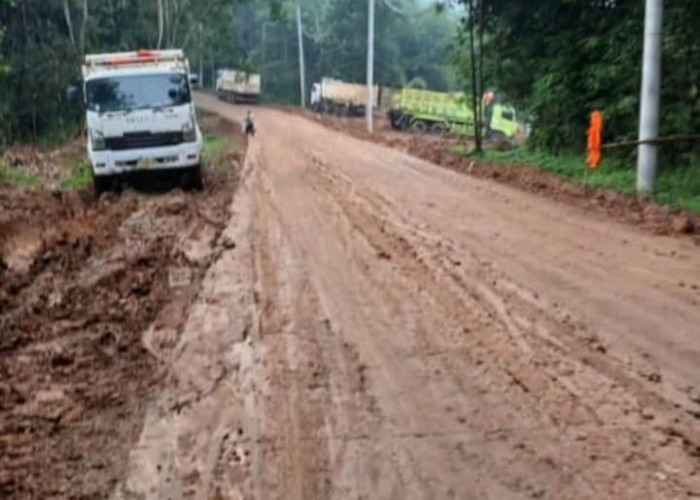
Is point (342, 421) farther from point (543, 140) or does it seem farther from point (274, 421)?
point (543, 140)

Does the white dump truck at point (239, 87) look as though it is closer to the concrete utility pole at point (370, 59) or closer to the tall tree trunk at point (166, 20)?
the tall tree trunk at point (166, 20)

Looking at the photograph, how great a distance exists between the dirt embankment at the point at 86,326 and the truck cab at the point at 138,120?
216cm

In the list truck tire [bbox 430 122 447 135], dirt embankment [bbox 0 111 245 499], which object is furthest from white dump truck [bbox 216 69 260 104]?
dirt embankment [bbox 0 111 245 499]

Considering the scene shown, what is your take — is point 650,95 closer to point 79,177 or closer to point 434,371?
point 434,371

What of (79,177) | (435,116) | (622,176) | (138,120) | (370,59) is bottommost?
(79,177)

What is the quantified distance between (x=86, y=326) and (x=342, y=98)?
57.1m

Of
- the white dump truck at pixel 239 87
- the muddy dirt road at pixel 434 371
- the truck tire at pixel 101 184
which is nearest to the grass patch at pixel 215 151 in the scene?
the truck tire at pixel 101 184

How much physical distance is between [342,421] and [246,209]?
9138mm

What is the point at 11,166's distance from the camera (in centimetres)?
2389

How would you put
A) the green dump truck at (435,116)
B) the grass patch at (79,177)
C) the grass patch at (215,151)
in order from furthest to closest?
1. the green dump truck at (435,116)
2. the grass patch at (215,151)
3. the grass patch at (79,177)

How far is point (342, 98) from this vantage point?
63.6 metres

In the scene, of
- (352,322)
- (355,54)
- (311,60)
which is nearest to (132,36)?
(355,54)

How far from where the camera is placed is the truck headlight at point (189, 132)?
17.6 metres

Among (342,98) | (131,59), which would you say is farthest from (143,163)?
(342,98)
